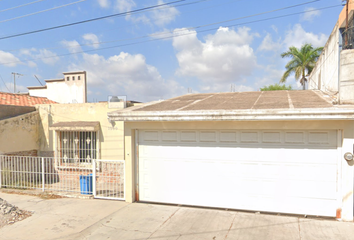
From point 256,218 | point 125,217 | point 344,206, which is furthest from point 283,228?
point 125,217

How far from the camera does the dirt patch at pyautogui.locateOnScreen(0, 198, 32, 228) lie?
596 centimetres

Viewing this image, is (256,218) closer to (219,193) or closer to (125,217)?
Answer: (219,193)

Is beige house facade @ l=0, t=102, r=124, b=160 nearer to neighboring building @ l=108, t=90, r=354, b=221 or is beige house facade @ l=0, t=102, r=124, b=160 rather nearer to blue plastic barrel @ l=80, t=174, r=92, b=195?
blue plastic barrel @ l=80, t=174, r=92, b=195

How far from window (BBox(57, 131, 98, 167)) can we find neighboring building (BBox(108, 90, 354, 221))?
4777 mm

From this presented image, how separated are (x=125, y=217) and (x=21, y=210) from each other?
114 inches

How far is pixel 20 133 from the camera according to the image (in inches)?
439

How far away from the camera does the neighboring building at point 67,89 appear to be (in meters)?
16.2

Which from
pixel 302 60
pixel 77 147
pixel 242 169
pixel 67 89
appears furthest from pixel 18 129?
pixel 302 60

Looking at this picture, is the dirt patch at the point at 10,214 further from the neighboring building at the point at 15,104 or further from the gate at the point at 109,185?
the neighboring building at the point at 15,104

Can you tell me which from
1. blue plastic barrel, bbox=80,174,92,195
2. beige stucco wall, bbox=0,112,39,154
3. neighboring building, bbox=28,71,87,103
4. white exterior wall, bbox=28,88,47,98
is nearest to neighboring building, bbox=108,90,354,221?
blue plastic barrel, bbox=80,174,92,195

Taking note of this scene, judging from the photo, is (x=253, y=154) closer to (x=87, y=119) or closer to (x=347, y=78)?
(x=347, y=78)

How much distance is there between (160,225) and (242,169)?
2.36 m

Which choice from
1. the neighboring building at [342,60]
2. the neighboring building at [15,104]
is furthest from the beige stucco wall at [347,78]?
the neighboring building at [15,104]

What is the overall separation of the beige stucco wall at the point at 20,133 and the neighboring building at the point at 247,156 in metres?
6.64
